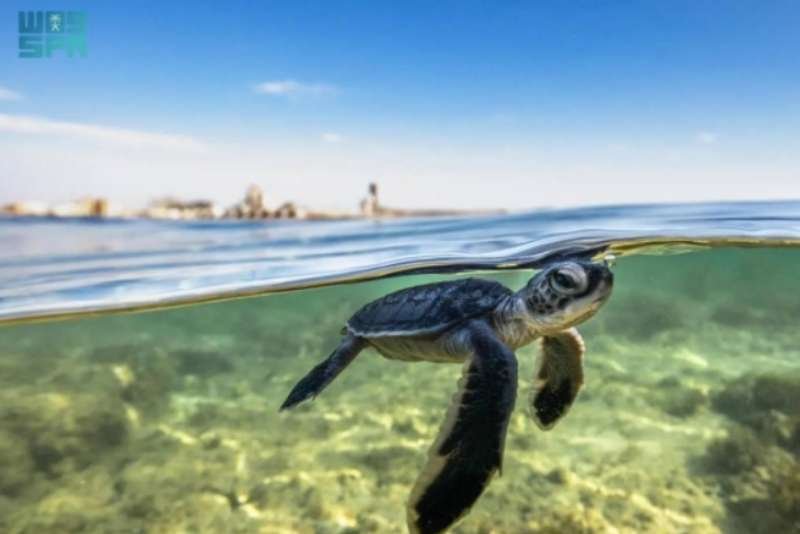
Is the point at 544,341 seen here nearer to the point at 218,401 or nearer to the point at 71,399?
the point at 218,401

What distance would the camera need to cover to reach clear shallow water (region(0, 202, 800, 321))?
959cm

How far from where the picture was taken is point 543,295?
4.52 metres

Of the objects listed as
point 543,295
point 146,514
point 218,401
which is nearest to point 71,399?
point 218,401

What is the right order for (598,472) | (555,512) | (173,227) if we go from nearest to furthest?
(555,512)
(598,472)
(173,227)

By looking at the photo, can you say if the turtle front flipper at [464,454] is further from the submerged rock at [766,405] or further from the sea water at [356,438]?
the submerged rock at [766,405]

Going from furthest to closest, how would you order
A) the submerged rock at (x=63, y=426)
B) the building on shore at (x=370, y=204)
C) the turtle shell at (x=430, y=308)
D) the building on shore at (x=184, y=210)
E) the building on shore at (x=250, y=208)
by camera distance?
the building on shore at (x=250, y=208), the building on shore at (x=370, y=204), the building on shore at (x=184, y=210), the submerged rock at (x=63, y=426), the turtle shell at (x=430, y=308)

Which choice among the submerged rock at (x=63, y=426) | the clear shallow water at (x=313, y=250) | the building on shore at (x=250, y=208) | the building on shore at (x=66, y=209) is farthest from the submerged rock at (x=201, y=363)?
the building on shore at (x=66, y=209)

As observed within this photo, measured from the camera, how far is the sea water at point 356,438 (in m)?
6.32

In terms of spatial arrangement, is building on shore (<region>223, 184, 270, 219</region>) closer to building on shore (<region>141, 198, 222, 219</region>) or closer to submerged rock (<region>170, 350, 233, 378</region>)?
building on shore (<region>141, 198, 222, 219</region>)

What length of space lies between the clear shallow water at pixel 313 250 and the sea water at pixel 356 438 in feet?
0.30

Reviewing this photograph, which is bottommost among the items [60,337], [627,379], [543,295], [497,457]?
[60,337]

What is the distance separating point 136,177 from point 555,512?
39.9 ft

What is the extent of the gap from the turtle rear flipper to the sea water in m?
1.57

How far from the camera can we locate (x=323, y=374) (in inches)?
197
